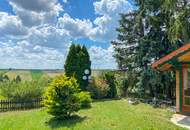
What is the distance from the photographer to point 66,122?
1384 centimetres

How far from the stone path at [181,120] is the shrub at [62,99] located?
182 inches

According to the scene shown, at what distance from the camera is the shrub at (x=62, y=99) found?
46.7 feet

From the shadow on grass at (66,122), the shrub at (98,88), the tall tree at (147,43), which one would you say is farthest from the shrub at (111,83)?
the shadow on grass at (66,122)

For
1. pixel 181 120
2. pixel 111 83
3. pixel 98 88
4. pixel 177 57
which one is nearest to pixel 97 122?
pixel 181 120

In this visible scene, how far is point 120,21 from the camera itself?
2408 centimetres

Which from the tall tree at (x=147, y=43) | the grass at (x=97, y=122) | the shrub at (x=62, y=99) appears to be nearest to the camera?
the grass at (x=97, y=122)

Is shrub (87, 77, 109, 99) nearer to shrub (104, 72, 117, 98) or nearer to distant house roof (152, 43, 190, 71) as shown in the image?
shrub (104, 72, 117, 98)

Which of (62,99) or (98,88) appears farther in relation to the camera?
(98,88)

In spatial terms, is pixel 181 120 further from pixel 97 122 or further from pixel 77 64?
pixel 77 64

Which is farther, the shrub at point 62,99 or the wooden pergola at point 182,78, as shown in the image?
the wooden pergola at point 182,78

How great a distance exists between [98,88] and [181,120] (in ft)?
34.5

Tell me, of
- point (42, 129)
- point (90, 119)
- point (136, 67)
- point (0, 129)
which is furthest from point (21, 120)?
point (136, 67)

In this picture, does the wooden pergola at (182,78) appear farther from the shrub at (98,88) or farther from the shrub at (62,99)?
the shrub at (98,88)

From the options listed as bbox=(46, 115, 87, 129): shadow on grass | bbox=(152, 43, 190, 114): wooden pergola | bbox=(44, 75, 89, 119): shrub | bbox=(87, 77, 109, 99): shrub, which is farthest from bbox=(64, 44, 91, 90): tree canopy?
bbox=(152, 43, 190, 114): wooden pergola
